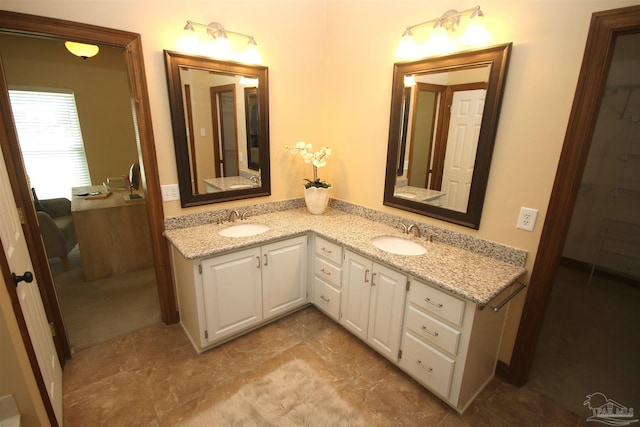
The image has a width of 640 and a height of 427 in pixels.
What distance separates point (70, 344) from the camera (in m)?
2.06

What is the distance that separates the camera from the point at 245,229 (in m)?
2.37

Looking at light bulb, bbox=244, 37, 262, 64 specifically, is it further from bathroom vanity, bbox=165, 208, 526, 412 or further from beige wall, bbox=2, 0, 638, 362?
bathroom vanity, bbox=165, 208, 526, 412

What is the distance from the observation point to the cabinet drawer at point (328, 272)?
2.20m

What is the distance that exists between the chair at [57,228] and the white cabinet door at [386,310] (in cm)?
288

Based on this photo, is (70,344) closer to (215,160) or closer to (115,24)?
(215,160)

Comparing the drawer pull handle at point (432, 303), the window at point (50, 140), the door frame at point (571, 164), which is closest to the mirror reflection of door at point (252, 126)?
the drawer pull handle at point (432, 303)

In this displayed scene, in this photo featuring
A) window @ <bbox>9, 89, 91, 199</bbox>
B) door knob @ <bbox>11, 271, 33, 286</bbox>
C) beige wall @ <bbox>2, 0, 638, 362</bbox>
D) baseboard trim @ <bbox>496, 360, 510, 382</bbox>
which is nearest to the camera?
door knob @ <bbox>11, 271, 33, 286</bbox>

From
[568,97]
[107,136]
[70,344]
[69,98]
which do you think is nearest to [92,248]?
[70,344]

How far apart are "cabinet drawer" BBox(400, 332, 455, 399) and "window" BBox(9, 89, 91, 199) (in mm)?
4728

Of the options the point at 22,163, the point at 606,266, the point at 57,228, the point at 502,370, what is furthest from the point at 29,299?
the point at 606,266

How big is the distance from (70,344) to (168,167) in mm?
1403

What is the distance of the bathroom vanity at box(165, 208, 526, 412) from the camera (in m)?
1.55

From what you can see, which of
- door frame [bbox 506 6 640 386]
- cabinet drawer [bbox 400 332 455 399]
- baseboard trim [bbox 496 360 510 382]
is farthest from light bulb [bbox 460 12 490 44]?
baseboard trim [bbox 496 360 510 382]

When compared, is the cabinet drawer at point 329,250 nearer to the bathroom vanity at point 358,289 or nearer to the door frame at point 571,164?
the bathroom vanity at point 358,289
